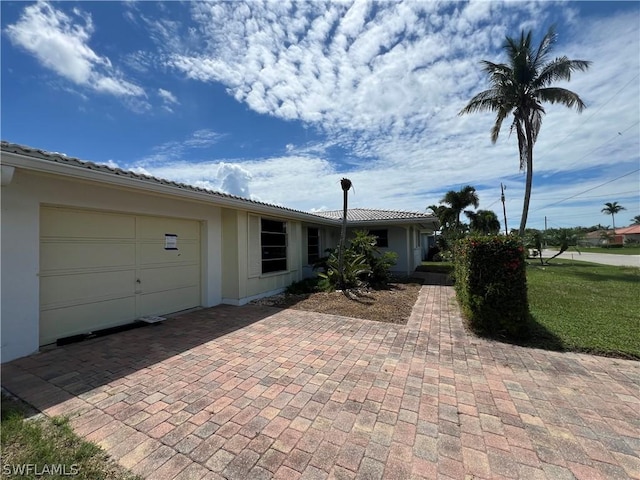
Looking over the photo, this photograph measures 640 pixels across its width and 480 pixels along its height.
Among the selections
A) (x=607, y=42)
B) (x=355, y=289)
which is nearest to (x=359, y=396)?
(x=355, y=289)

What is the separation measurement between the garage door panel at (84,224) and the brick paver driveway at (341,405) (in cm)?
186

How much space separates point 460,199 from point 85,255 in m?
32.9

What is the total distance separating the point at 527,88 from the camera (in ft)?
50.2

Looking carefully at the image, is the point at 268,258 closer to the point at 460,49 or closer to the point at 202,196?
the point at 202,196

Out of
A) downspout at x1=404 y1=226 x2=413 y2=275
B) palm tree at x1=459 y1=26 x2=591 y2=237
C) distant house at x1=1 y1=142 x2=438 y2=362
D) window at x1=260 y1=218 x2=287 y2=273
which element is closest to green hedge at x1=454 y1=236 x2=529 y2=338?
distant house at x1=1 y1=142 x2=438 y2=362

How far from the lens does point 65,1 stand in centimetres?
439

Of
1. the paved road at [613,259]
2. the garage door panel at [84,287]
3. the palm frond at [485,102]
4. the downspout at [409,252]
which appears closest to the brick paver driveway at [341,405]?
the garage door panel at [84,287]

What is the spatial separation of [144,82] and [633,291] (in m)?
14.9

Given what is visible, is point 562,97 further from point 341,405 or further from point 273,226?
point 341,405

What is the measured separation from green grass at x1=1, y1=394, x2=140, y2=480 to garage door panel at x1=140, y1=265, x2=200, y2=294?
134 inches

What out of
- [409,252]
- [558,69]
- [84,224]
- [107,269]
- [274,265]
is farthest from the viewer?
[558,69]

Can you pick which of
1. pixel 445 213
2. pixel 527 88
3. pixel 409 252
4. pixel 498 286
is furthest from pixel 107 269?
pixel 445 213

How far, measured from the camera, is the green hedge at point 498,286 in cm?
480

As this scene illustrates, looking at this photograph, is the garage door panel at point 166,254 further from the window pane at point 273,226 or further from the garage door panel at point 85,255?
the window pane at point 273,226
